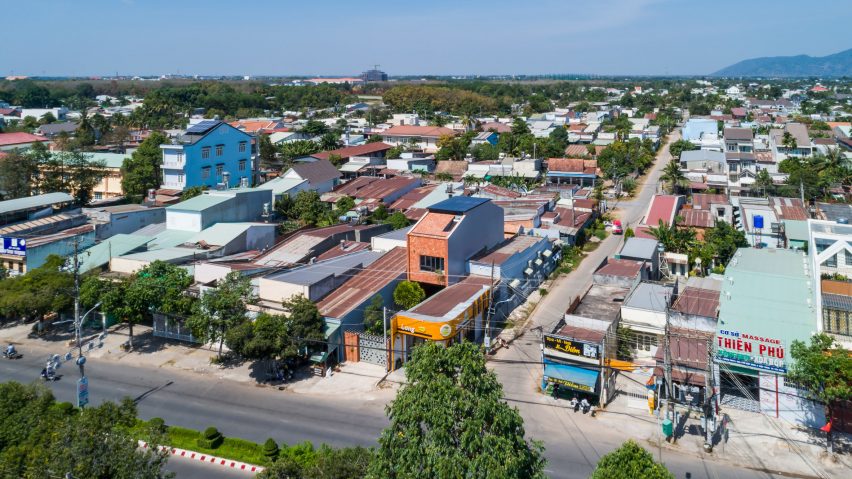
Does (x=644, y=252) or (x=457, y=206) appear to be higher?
(x=457, y=206)

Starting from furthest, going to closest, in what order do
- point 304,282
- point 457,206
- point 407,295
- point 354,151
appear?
point 354,151
point 457,206
point 407,295
point 304,282

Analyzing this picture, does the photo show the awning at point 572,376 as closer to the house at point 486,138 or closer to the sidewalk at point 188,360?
the sidewalk at point 188,360

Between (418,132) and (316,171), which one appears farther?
(418,132)

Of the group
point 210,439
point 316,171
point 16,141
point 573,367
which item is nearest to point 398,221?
point 316,171

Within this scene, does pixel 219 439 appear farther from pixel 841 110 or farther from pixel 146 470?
pixel 841 110

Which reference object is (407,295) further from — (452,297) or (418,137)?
(418,137)

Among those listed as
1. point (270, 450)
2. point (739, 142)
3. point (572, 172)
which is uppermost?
point (739, 142)

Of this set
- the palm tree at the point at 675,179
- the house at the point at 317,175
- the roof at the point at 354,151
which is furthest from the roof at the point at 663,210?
the roof at the point at 354,151
